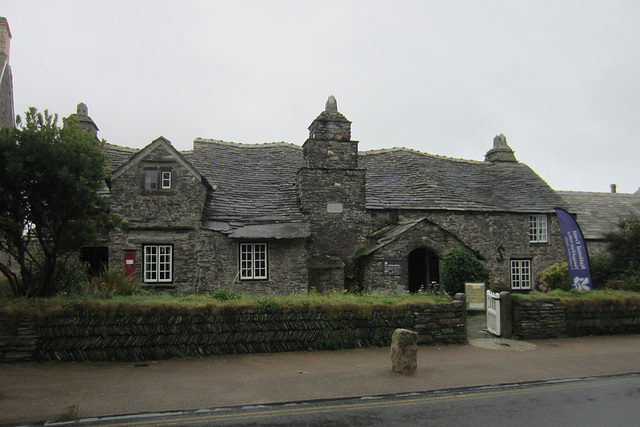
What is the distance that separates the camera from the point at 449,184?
24.5m

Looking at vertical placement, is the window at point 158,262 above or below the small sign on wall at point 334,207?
below

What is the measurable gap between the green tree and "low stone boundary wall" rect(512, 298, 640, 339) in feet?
15.4

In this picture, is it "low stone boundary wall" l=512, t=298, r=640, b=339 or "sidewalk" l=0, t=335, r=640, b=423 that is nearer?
"sidewalk" l=0, t=335, r=640, b=423

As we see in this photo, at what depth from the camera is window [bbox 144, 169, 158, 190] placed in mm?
17500

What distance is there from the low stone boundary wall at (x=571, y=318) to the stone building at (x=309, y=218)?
19.2 feet

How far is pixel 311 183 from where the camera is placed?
63.8ft

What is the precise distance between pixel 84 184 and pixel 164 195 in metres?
6.47

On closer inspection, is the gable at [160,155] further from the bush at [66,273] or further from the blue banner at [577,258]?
the blue banner at [577,258]

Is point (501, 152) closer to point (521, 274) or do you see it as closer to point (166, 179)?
point (521, 274)

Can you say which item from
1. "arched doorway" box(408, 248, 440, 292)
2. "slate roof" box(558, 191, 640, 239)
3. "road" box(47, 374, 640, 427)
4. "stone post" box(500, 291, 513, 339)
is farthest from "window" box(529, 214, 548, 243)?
"road" box(47, 374, 640, 427)

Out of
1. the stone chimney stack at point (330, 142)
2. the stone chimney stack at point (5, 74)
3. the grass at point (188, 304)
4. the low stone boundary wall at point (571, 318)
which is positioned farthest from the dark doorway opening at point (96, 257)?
the low stone boundary wall at point (571, 318)

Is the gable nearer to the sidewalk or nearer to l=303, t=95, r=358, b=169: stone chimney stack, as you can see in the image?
l=303, t=95, r=358, b=169: stone chimney stack

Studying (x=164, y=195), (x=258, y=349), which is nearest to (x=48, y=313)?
(x=258, y=349)

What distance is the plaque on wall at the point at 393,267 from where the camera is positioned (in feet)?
59.2
